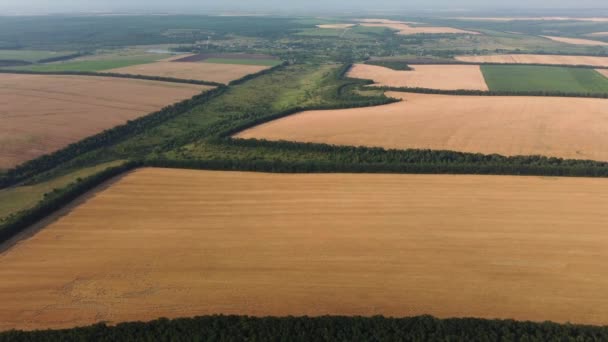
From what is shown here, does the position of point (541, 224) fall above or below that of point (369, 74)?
below

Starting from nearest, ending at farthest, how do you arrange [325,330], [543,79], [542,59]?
[325,330], [543,79], [542,59]

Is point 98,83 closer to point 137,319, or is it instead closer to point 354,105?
point 354,105

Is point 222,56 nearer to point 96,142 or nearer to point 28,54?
point 28,54

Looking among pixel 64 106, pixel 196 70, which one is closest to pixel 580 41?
pixel 196 70

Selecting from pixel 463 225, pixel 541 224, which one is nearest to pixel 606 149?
pixel 541 224

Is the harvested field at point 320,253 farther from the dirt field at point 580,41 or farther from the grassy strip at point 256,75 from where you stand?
the dirt field at point 580,41

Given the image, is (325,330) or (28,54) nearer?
(325,330)

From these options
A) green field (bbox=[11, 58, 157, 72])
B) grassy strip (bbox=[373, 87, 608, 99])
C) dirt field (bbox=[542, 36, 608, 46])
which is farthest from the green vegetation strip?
dirt field (bbox=[542, 36, 608, 46])

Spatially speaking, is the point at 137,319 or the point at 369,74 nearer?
the point at 137,319
